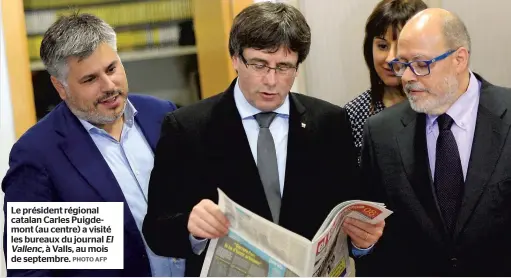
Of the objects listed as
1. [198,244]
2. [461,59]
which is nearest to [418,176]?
[461,59]

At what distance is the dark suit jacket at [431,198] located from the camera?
183 cm

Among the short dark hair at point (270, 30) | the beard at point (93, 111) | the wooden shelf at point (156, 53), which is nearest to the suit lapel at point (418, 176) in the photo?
the short dark hair at point (270, 30)

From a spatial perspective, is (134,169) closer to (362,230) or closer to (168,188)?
(168,188)

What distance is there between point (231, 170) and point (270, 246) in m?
0.33

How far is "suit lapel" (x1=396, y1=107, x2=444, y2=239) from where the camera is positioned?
6.17 feet

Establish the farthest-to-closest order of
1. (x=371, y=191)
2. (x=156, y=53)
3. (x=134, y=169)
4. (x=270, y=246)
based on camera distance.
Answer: (x=156, y=53) → (x=134, y=169) → (x=371, y=191) → (x=270, y=246)

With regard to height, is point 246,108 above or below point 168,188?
above

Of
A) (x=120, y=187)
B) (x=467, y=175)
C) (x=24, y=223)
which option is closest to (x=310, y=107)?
(x=467, y=175)

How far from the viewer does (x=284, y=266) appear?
1546mm

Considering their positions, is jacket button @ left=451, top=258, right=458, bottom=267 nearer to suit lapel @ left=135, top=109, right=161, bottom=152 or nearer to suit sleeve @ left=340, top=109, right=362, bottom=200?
suit sleeve @ left=340, top=109, right=362, bottom=200

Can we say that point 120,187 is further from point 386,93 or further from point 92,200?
point 386,93

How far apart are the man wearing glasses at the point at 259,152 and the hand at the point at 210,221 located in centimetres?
14

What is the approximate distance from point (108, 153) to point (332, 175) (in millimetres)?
667

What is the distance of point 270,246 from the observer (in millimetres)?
1548
